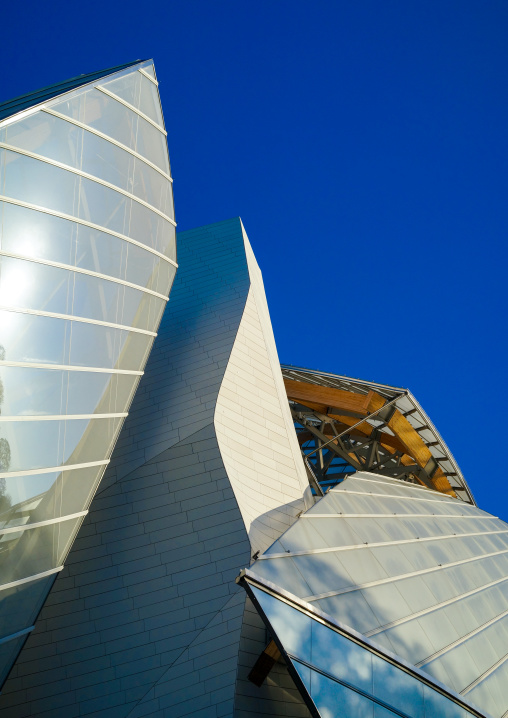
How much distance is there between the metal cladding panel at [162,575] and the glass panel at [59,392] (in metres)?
2.08

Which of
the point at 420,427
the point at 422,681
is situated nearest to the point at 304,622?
the point at 422,681

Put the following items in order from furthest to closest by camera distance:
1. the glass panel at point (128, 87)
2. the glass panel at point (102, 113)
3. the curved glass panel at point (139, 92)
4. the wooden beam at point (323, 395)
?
1. the wooden beam at point (323, 395)
2. the curved glass panel at point (139, 92)
3. the glass panel at point (128, 87)
4. the glass panel at point (102, 113)

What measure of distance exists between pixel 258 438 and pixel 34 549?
642 cm

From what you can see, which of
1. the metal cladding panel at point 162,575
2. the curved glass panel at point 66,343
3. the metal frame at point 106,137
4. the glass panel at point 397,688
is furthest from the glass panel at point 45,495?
the metal frame at point 106,137

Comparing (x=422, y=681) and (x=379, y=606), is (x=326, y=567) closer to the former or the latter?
(x=379, y=606)

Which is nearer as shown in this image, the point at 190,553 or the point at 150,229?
the point at 190,553

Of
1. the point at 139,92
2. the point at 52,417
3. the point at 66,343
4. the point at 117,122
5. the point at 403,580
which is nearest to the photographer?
the point at 52,417

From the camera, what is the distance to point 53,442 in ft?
38.2

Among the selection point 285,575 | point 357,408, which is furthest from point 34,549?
point 357,408

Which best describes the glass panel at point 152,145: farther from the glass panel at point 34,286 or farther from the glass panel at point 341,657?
the glass panel at point 341,657

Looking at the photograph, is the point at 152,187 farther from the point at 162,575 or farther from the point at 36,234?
the point at 162,575

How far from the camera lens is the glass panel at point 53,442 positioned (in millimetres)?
10609

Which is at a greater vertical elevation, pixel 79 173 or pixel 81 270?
pixel 79 173

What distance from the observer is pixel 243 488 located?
14.6 metres
